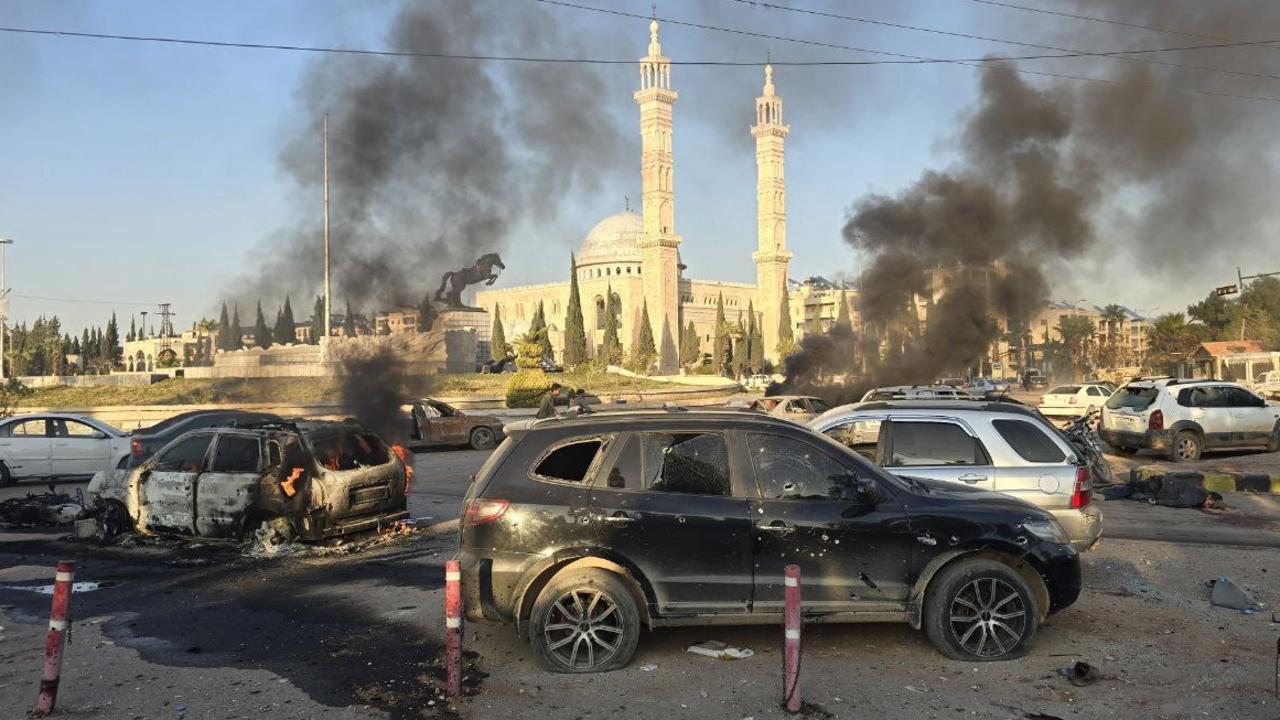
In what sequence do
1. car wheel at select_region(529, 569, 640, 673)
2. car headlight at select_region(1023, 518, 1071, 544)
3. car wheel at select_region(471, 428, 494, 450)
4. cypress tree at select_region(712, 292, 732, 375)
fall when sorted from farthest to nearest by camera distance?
1. cypress tree at select_region(712, 292, 732, 375)
2. car wheel at select_region(471, 428, 494, 450)
3. car headlight at select_region(1023, 518, 1071, 544)
4. car wheel at select_region(529, 569, 640, 673)

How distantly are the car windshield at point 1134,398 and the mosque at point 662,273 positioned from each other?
6531 centimetres

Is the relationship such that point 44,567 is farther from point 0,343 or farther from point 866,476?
point 0,343

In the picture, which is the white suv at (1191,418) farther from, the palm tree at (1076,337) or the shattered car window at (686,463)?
the palm tree at (1076,337)

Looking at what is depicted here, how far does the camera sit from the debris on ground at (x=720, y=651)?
5.65 m

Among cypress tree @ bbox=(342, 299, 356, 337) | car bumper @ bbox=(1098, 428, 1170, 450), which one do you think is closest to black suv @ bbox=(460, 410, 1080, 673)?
car bumper @ bbox=(1098, 428, 1170, 450)

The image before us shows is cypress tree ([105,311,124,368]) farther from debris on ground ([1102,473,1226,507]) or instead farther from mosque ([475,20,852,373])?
debris on ground ([1102,473,1226,507])

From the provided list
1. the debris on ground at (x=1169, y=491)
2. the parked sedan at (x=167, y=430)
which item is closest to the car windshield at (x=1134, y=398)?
the debris on ground at (x=1169, y=491)

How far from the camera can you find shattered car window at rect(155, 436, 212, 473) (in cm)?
A: 962

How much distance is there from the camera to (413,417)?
21.7m

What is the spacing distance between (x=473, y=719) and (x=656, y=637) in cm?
169

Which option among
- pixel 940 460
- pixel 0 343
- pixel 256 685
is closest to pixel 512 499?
pixel 256 685

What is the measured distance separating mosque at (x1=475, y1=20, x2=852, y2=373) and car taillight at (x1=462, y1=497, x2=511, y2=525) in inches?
3004

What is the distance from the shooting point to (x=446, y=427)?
21750 millimetres

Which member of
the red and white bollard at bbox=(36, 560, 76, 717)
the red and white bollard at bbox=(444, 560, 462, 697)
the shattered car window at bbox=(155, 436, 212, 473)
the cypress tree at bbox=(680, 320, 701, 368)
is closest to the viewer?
the red and white bollard at bbox=(36, 560, 76, 717)
